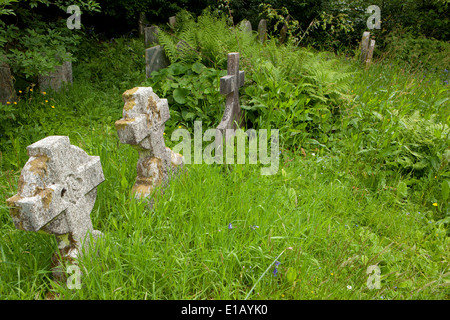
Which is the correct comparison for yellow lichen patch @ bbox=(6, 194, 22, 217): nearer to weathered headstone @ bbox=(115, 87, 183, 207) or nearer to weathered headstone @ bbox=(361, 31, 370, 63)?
weathered headstone @ bbox=(115, 87, 183, 207)

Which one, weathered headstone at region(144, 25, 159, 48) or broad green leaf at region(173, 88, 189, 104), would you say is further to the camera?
weathered headstone at region(144, 25, 159, 48)

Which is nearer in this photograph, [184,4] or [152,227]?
[152,227]

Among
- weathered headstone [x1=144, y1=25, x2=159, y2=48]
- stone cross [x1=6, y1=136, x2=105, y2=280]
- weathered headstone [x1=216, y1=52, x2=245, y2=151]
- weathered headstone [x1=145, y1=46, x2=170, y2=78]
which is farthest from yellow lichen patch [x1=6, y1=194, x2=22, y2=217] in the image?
weathered headstone [x1=144, y1=25, x2=159, y2=48]

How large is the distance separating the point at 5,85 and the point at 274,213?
11.8ft

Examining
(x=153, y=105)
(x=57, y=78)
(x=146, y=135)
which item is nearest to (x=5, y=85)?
(x=57, y=78)

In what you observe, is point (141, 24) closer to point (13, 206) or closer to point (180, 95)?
point (180, 95)

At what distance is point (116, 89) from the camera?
528 cm

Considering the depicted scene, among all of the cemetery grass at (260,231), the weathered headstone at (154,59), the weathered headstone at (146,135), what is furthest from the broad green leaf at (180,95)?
the weathered headstone at (146,135)

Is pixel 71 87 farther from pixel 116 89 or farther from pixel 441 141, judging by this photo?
pixel 441 141

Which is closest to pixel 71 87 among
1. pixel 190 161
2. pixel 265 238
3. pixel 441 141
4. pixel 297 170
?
pixel 190 161

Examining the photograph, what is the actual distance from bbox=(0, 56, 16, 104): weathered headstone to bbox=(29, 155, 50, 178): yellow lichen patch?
3.02 metres

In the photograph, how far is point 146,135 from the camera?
100 inches

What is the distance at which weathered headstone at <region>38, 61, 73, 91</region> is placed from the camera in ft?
15.6

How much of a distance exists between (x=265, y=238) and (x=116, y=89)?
3.88m
